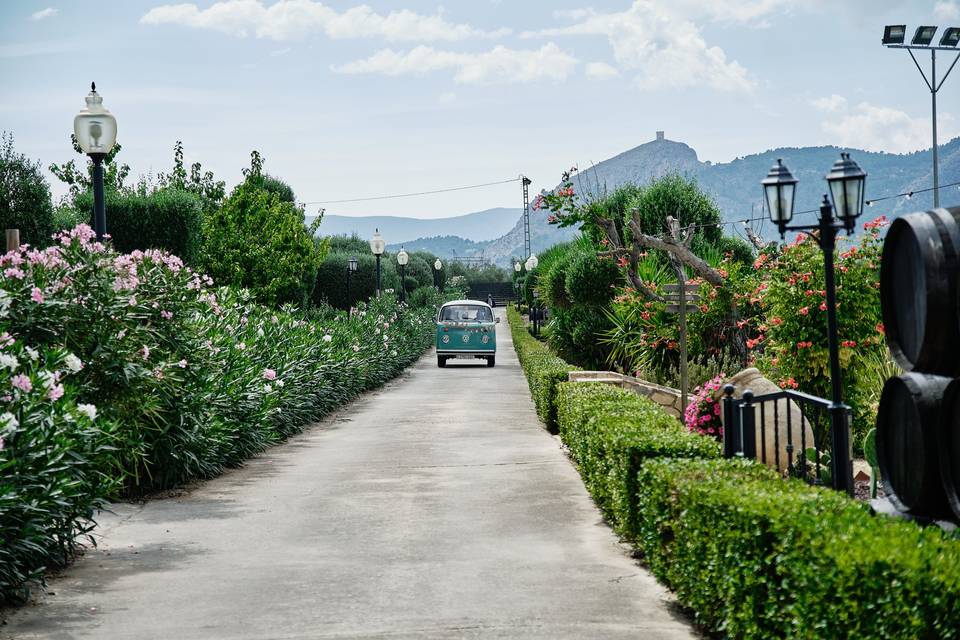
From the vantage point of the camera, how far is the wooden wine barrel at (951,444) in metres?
4.84

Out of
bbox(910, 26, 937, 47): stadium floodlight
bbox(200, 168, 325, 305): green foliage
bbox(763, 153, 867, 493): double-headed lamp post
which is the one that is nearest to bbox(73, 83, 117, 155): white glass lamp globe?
bbox(763, 153, 867, 493): double-headed lamp post

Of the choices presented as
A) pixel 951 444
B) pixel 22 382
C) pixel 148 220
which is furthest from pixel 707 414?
pixel 148 220

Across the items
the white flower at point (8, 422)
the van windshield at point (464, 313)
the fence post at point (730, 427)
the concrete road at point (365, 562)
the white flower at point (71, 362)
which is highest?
the van windshield at point (464, 313)

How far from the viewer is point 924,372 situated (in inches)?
202

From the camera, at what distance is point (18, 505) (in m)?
5.83

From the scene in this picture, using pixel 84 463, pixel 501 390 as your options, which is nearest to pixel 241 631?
pixel 84 463

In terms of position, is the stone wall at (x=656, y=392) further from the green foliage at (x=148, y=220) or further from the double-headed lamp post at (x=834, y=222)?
the green foliage at (x=148, y=220)

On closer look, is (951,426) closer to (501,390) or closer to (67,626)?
(67,626)

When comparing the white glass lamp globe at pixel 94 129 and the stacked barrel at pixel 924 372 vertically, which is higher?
the white glass lamp globe at pixel 94 129

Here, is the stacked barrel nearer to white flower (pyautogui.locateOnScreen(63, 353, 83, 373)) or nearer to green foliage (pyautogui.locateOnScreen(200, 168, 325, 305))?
white flower (pyautogui.locateOnScreen(63, 353, 83, 373))

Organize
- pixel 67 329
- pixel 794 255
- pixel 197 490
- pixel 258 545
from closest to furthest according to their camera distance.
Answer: pixel 258 545
pixel 67 329
pixel 197 490
pixel 794 255

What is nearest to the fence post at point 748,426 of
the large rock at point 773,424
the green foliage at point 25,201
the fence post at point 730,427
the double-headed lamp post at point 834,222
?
the fence post at point 730,427

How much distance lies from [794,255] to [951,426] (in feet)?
26.6

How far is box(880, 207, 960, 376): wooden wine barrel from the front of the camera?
4.93 meters
